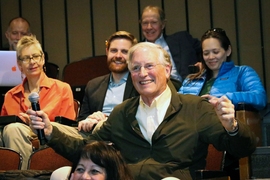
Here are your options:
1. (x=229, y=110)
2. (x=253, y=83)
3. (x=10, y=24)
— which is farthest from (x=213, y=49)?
(x=10, y=24)

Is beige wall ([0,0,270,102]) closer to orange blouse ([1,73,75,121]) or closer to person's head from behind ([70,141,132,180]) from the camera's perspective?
orange blouse ([1,73,75,121])

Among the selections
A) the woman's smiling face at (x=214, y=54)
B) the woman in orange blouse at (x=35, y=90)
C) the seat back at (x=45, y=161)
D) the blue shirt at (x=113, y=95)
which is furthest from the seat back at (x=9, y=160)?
the woman's smiling face at (x=214, y=54)

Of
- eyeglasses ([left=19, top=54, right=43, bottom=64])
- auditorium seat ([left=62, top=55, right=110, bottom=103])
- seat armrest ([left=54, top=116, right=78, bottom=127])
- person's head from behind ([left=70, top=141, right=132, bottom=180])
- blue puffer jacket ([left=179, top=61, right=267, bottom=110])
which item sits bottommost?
person's head from behind ([left=70, top=141, right=132, bottom=180])

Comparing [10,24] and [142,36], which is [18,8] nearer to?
[10,24]

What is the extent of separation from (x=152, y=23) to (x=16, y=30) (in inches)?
45.7

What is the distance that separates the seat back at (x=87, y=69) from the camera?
493 cm

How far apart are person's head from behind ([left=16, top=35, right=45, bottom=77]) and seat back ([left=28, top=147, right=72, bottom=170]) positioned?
0.98 m

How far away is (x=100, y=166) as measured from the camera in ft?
7.94

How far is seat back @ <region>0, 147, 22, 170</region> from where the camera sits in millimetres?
3410

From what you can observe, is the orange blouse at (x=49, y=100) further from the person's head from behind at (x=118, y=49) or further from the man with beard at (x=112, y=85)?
the person's head from behind at (x=118, y=49)

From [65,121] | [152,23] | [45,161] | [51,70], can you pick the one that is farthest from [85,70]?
[45,161]

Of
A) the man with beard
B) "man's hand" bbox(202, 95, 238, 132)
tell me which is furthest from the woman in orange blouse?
"man's hand" bbox(202, 95, 238, 132)

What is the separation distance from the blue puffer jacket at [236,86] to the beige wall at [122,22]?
112 cm

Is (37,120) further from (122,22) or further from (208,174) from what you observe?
(122,22)
